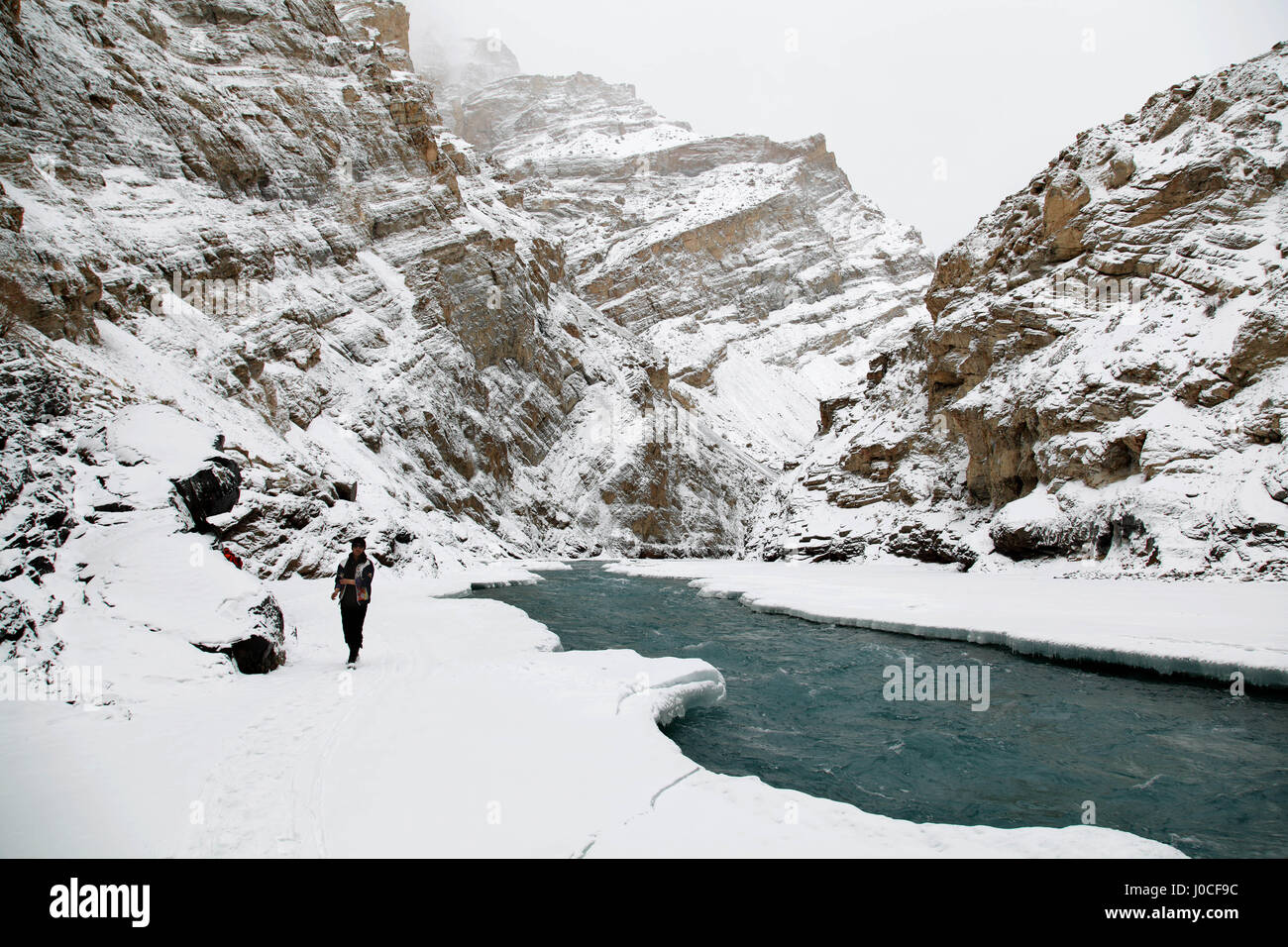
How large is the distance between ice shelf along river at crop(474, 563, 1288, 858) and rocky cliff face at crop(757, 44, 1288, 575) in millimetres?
13510

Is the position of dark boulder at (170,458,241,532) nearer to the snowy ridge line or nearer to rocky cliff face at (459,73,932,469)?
the snowy ridge line

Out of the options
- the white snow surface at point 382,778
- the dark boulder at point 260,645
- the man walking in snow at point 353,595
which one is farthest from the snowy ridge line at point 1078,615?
the dark boulder at point 260,645

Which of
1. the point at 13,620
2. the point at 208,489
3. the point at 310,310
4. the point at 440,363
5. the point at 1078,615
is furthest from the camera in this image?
the point at 440,363

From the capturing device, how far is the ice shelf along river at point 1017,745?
7020 mm

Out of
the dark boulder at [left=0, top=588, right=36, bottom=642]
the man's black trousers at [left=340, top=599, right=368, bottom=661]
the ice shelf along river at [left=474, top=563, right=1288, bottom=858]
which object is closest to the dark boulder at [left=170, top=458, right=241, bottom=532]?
the dark boulder at [left=0, top=588, right=36, bottom=642]

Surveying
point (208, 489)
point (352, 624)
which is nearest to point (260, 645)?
point (352, 624)

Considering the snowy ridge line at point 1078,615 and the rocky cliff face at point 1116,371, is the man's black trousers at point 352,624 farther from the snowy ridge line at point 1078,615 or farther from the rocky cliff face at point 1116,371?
the rocky cliff face at point 1116,371

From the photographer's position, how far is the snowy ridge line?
38.4ft

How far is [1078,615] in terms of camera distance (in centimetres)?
Answer: 1586

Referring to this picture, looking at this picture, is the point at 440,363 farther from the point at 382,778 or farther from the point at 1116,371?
the point at 382,778

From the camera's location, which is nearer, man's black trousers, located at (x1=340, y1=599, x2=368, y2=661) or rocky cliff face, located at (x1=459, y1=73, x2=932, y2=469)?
man's black trousers, located at (x1=340, y1=599, x2=368, y2=661)

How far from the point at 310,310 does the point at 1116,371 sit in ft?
Result: 166
